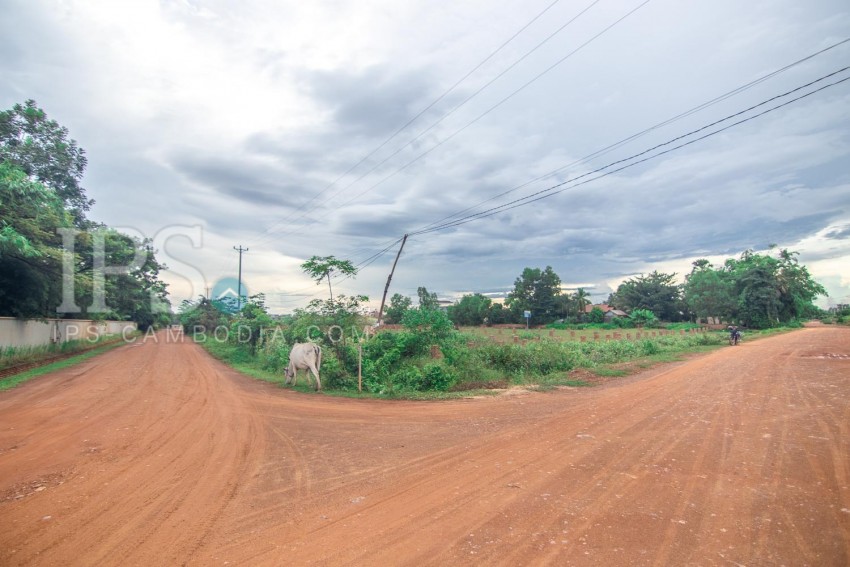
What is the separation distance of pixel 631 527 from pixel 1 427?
10.9 metres

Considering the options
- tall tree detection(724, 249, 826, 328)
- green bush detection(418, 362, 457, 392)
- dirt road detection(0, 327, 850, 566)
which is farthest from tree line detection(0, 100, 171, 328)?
tall tree detection(724, 249, 826, 328)

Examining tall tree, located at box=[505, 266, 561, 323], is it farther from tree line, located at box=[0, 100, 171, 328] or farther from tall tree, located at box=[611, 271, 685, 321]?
tree line, located at box=[0, 100, 171, 328]

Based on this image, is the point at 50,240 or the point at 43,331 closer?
the point at 50,240

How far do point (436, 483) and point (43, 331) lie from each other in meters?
27.2

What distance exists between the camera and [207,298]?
175ft

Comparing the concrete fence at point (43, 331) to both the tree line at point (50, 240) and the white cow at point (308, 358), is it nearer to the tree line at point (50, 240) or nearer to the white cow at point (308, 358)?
the tree line at point (50, 240)

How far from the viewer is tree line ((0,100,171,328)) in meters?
16.4

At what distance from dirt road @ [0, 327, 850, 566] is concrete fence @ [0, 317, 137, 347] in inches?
482

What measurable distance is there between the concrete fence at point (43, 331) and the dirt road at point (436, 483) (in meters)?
12.2

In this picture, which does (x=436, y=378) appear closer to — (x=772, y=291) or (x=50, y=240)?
(x=50, y=240)

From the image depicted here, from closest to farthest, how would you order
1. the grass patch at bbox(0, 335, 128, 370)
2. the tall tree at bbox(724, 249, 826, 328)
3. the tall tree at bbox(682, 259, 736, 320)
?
the grass patch at bbox(0, 335, 128, 370) → the tall tree at bbox(724, 249, 826, 328) → the tall tree at bbox(682, 259, 736, 320)

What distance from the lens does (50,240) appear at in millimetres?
19344

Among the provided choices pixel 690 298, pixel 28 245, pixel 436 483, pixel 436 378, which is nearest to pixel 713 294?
pixel 690 298

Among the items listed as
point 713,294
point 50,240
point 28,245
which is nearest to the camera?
point 28,245
